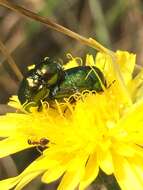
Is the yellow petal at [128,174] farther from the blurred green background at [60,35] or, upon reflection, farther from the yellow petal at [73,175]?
the blurred green background at [60,35]

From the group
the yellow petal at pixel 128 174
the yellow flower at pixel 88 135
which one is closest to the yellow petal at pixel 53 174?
the yellow flower at pixel 88 135

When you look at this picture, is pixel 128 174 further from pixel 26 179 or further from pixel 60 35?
pixel 60 35

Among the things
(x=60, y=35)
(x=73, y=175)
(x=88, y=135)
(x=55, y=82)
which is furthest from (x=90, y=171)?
(x=60, y=35)

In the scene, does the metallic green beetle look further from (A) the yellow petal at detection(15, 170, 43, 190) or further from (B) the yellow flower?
(A) the yellow petal at detection(15, 170, 43, 190)

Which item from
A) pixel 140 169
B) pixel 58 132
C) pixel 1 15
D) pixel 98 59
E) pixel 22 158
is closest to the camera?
pixel 140 169

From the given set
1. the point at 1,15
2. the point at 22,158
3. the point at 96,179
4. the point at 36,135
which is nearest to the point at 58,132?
the point at 36,135

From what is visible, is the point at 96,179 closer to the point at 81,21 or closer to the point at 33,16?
the point at 33,16
